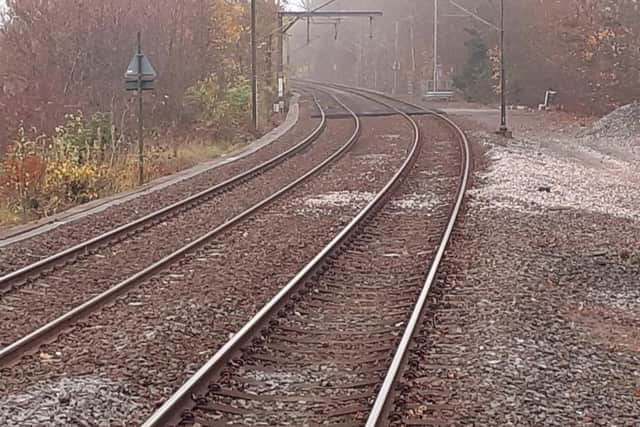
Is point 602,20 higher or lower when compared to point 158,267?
higher

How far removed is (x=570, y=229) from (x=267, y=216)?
451 cm

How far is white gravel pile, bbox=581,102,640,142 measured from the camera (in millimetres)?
33125

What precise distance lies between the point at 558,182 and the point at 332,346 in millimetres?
13079

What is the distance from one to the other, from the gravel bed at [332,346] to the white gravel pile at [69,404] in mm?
551

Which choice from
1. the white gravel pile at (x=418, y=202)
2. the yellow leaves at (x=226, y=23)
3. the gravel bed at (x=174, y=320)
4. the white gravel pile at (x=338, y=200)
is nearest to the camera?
the gravel bed at (x=174, y=320)

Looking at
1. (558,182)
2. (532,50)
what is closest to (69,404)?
(558,182)

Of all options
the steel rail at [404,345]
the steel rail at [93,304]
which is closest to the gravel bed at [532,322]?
the steel rail at [404,345]

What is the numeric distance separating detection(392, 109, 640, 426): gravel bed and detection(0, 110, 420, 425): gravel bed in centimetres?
169

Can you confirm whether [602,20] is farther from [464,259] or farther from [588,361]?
[588,361]

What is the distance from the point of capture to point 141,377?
276 inches

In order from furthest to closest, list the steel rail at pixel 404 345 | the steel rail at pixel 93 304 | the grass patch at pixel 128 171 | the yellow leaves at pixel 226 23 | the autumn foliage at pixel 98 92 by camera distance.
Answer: the yellow leaves at pixel 226 23 < the autumn foliage at pixel 98 92 < the grass patch at pixel 128 171 < the steel rail at pixel 93 304 < the steel rail at pixel 404 345

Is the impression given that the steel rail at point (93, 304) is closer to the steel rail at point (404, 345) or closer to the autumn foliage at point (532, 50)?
the steel rail at point (404, 345)

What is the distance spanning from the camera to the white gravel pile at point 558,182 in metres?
16.5

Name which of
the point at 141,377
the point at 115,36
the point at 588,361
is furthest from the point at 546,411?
the point at 115,36
